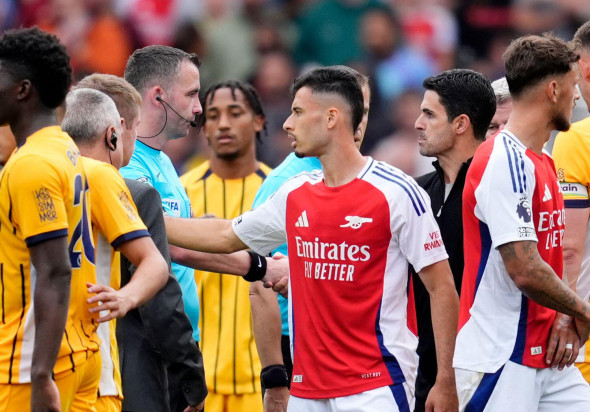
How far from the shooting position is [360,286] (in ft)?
16.7

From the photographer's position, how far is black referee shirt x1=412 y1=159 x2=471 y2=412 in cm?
583

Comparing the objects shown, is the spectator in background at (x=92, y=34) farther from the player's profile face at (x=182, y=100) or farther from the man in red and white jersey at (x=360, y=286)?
the man in red and white jersey at (x=360, y=286)

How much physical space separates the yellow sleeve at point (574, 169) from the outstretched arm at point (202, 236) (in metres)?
1.68

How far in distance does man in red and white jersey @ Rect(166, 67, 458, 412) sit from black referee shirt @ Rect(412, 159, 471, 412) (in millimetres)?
593

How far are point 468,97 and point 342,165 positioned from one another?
1.14 m

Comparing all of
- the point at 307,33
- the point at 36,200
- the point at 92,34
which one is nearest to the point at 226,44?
the point at 307,33

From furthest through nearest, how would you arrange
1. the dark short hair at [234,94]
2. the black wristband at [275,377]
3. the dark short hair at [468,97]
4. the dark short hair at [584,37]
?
the dark short hair at [234,94] → the black wristband at [275,377] → the dark short hair at [468,97] → the dark short hair at [584,37]

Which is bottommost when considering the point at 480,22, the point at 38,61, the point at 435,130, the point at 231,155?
the point at 38,61

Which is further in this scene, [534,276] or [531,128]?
[531,128]

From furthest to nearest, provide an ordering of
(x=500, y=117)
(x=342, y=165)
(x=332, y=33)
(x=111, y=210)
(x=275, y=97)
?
(x=332, y=33) < (x=275, y=97) < (x=500, y=117) < (x=342, y=165) < (x=111, y=210)

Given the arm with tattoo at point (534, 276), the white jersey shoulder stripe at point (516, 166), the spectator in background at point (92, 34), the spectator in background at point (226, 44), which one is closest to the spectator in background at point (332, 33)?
the spectator in background at point (226, 44)

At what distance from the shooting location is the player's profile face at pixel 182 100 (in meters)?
6.25

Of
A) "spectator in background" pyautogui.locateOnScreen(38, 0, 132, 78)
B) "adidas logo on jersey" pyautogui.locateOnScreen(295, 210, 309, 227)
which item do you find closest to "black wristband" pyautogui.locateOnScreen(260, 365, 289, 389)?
"adidas logo on jersey" pyautogui.locateOnScreen(295, 210, 309, 227)

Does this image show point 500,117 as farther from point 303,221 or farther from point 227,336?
point 227,336
